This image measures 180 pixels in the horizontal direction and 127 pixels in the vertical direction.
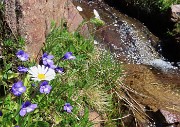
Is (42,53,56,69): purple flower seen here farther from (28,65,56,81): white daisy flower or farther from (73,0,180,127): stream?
(73,0,180,127): stream

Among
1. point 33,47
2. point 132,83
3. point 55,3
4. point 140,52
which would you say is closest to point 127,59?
point 140,52

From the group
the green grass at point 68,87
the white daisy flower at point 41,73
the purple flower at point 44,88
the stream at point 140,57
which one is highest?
the white daisy flower at point 41,73

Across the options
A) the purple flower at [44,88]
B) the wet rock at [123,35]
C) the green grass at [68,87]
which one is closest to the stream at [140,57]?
the wet rock at [123,35]

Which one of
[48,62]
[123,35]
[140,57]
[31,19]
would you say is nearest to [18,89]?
[48,62]

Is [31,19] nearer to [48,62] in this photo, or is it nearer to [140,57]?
[48,62]

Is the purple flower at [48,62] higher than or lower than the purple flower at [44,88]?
higher

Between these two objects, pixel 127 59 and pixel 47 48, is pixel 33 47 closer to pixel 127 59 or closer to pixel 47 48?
pixel 47 48

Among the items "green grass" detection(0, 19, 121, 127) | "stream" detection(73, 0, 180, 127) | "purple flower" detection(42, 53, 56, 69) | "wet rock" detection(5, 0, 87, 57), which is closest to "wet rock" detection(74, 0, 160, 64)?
"stream" detection(73, 0, 180, 127)

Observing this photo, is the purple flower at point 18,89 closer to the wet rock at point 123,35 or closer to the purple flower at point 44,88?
the purple flower at point 44,88
